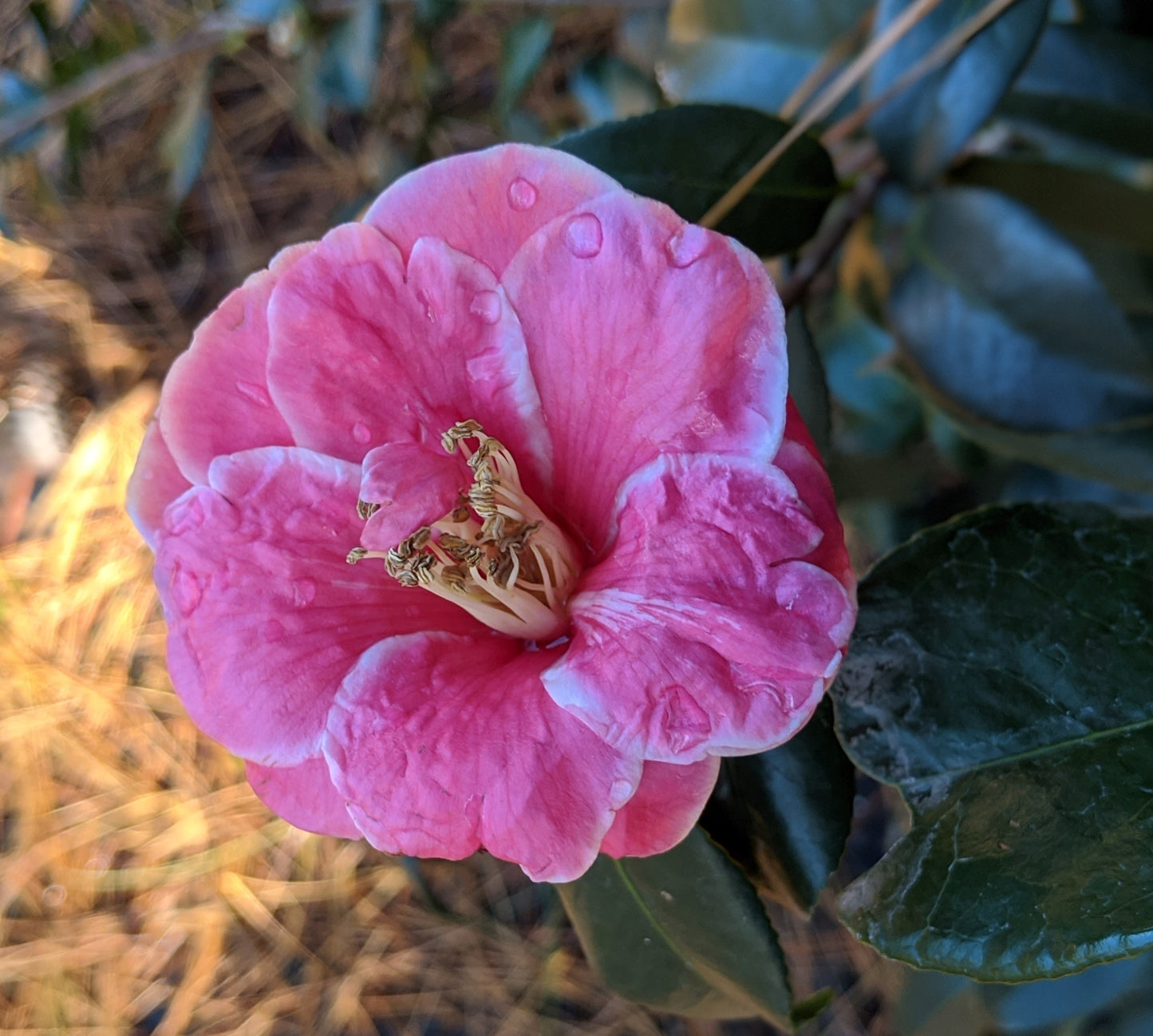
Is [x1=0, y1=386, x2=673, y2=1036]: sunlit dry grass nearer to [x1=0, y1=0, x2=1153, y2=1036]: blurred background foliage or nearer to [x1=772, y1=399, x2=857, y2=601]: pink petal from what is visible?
[x1=0, y1=0, x2=1153, y2=1036]: blurred background foliage

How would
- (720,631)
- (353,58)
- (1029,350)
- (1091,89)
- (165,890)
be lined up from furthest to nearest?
1. (165,890)
2. (353,58)
3. (1091,89)
4. (1029,350)
5. (720,631)

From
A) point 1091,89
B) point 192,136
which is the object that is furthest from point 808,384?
point 192,136

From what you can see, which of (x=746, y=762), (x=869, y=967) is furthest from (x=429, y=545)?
(x=869, y=967)

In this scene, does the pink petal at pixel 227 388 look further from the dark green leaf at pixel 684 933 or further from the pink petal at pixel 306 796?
the dark green leaf at pixel 684 933

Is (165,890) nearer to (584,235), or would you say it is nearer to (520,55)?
(520,55)

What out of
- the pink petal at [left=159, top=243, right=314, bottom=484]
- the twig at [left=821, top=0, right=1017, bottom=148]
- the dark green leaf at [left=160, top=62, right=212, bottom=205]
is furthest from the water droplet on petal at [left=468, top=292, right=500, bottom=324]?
the dark green leaf at [left=160, top=62, right=212, bottom=205]

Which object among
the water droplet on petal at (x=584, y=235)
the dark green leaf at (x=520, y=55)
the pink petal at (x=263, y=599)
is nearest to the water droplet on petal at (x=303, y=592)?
the pink petal at (x=263, y=599)
